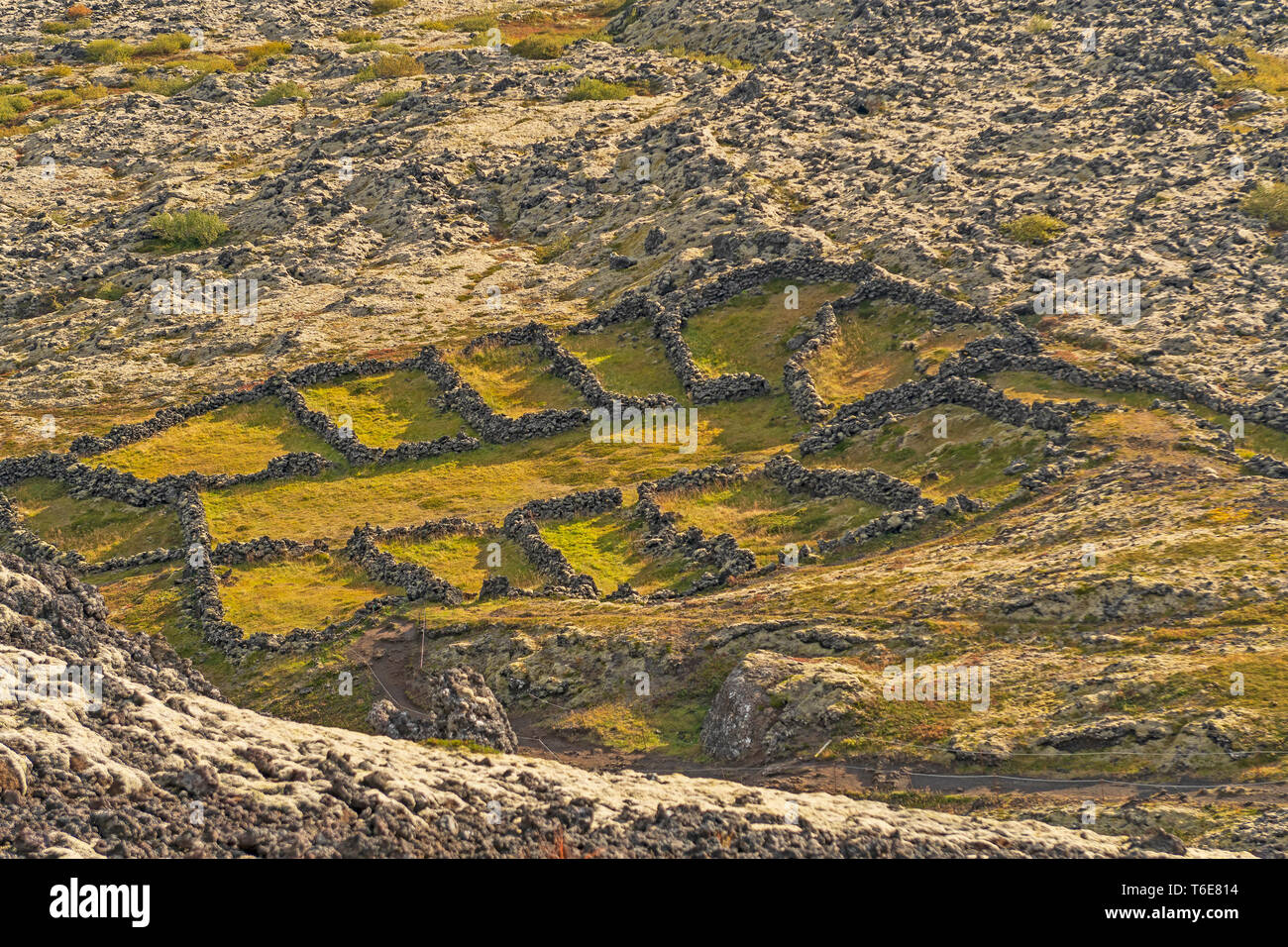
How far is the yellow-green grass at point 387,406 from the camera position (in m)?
59.4

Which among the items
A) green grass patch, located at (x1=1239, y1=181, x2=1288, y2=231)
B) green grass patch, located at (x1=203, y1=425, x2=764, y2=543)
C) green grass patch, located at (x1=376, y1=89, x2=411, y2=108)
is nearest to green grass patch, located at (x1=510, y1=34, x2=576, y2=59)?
green grass patch, located at (x1=376, y1=89, x2=411, y2=108)

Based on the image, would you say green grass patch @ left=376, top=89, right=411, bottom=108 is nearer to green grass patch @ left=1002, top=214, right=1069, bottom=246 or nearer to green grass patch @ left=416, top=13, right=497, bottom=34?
green grass patch @ left=416, top=13, right=497, bottom=34

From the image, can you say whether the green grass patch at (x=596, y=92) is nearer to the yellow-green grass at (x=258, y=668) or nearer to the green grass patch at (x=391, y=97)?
the green grass patch at (x=391, y=97)

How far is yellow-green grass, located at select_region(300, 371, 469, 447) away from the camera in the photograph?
2338 inches

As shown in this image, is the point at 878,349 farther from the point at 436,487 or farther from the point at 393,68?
the point at 393,68

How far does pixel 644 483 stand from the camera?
167ft

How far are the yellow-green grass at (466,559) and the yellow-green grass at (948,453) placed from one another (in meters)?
13.5

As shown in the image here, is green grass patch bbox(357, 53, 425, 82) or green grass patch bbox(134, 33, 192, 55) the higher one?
green grass patch bbox(134, 33, 192, 55)

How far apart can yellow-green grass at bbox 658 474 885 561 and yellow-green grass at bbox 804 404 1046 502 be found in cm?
293

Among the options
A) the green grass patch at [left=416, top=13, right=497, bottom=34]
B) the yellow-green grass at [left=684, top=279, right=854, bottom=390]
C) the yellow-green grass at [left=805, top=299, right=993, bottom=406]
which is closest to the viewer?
the yellow-green grass at [left=805, top=299, right=993, bottom=406]

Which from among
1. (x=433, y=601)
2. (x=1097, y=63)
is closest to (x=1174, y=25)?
(x=1097, y=63)

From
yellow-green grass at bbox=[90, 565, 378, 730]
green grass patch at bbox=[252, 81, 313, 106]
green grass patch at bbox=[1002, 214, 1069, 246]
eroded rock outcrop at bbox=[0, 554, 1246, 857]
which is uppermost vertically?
green grass patch at bbox=[252, 81, 313, 106]

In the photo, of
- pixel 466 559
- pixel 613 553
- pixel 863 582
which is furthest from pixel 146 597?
pixel 863 582
